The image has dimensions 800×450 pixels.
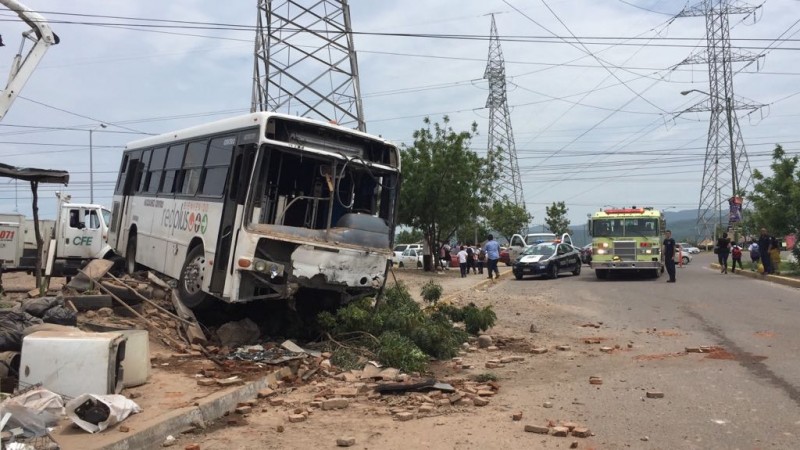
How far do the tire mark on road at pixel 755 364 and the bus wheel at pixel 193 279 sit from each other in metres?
7.62

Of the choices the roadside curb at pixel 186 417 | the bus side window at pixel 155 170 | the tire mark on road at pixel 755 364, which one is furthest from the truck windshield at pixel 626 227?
the roadside curb at pixel 186 417

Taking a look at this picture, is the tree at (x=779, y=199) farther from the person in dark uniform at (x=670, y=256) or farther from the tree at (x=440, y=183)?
the tree at (x=440, y=183)

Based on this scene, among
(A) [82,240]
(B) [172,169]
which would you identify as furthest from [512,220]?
(B) [172,169]

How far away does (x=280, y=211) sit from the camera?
9727 millimetres

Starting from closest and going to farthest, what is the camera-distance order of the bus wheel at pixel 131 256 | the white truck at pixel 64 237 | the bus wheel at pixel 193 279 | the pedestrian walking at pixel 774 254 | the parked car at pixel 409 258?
the bus wheel at pixel 193 279 → the bus wheel at pixel 131 256 → the white truck at pixel 64 237 → the pedestrian walking at pixel 774 254 → the parked car at pixel 409 258

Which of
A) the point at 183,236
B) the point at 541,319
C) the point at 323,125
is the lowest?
the point at 541,319

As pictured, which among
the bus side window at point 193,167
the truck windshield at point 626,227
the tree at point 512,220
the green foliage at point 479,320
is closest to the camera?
the bus side window at point 193,167

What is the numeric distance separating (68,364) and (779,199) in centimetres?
2520

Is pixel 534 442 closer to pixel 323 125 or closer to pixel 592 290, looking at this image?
pixel 323 125

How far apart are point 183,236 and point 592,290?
1392 cm

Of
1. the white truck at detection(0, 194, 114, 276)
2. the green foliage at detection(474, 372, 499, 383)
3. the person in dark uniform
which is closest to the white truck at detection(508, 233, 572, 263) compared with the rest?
the person in dark uniform

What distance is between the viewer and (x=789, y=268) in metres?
26.0

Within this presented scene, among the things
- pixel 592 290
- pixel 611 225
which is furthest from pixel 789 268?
pixel 592 290

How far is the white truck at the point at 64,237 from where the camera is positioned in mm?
19562
